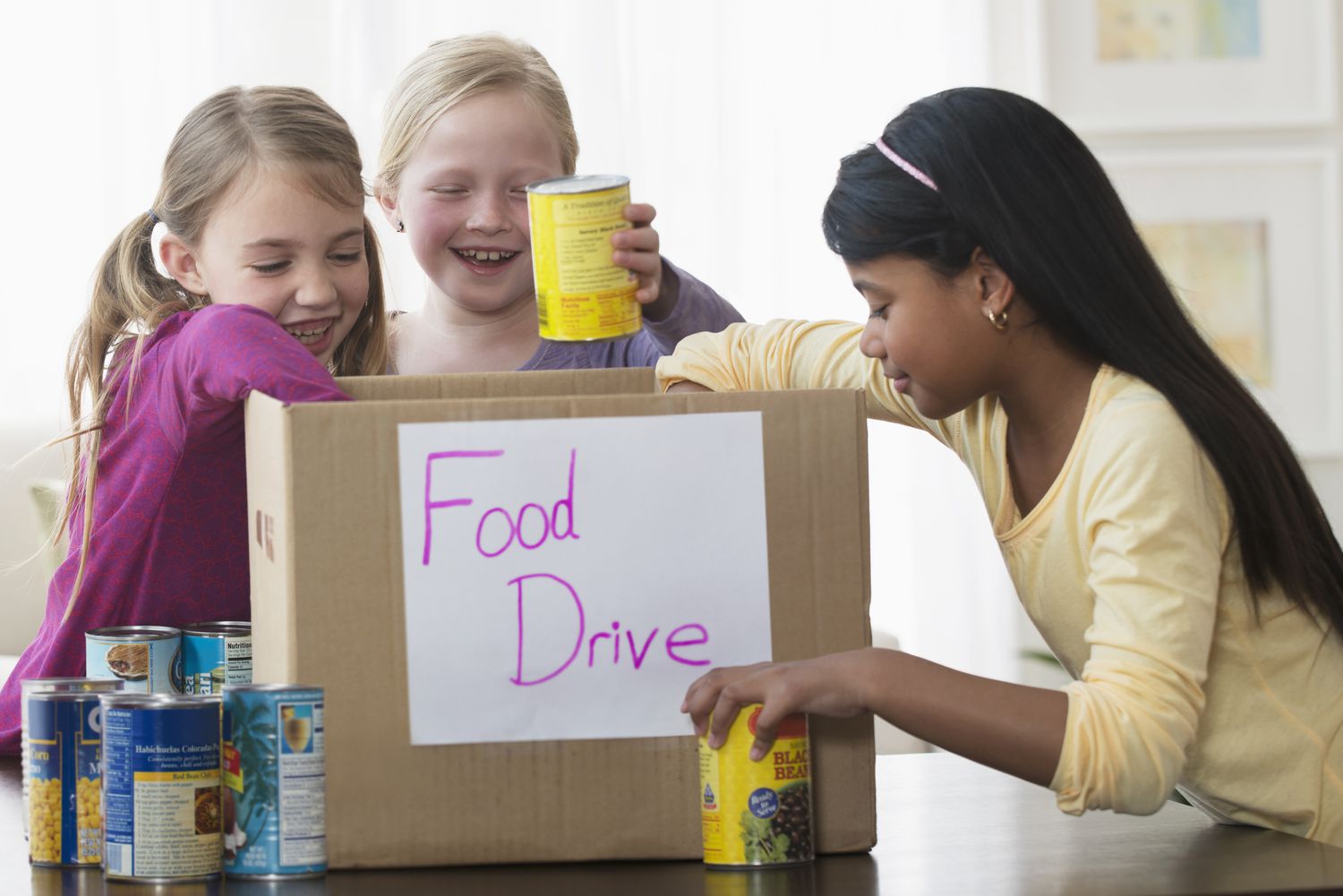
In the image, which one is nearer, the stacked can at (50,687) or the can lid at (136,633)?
the stacked can at (50,687)

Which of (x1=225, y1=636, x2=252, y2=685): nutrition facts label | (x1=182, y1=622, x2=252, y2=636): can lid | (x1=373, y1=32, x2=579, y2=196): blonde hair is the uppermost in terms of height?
(x1=373, y1=32, x2=579, y2=196): blonde hair

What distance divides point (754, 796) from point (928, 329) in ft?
1.20

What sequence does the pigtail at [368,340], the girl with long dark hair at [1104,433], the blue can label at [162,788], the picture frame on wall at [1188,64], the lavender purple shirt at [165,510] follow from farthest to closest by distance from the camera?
the picture frame on wall at [1188,64] → the pigtail at [368,340] → the lavender purple shirt at [165,510] → the girl with long dark hair at [1104,433] → the blue can label at [162,788]

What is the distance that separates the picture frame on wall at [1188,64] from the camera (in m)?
3.31

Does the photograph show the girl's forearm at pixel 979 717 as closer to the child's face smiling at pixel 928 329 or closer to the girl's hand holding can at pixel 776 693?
the girl's hand holding can at pixel 776 693

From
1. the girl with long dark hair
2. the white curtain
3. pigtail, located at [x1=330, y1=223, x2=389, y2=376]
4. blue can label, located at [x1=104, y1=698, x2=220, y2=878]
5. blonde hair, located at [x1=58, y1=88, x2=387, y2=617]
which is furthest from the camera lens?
the white curtain

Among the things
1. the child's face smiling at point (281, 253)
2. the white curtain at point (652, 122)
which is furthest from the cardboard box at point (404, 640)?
the white curtain at point (652, 122)

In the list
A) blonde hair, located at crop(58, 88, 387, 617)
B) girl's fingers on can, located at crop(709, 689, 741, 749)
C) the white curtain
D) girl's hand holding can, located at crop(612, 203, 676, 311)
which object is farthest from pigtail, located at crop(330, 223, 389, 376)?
the white curtain

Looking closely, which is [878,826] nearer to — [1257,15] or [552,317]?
[552,317]

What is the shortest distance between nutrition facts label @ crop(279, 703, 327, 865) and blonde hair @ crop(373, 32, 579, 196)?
0.87 meters

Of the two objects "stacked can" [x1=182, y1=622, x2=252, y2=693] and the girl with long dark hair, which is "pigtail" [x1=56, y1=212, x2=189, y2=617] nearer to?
"stacked can" [x1=182, y1=622, x2=252, y2=693]

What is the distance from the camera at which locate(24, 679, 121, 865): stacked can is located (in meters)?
0.82

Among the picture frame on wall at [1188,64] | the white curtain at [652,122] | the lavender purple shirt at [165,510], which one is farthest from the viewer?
the picture frame on wall at [1188,64]

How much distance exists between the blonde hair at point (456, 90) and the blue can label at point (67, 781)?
0.83 metres
